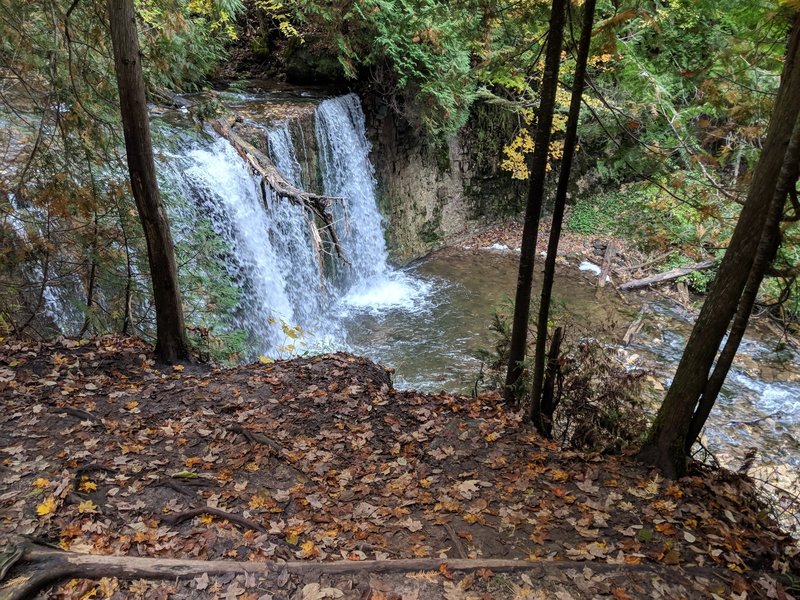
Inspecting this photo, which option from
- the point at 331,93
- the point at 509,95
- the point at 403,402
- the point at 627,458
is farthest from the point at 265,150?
the point at 509,95

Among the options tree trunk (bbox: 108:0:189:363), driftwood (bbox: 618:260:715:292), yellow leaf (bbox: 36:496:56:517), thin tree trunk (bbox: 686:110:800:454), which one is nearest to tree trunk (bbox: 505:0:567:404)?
thin tree trunk (bbox: 686:110:800:454)

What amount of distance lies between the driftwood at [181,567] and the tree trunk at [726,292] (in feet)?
3.85

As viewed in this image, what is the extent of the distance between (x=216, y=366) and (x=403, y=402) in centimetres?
244

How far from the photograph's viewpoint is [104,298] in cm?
670

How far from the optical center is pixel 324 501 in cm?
396

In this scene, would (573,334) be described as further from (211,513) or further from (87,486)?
(87,486)

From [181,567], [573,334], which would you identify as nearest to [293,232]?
[573,334]

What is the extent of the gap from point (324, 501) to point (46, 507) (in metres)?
1.84

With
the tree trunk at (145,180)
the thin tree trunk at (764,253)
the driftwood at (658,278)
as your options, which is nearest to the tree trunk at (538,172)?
the thin tree trunk at (764,253)

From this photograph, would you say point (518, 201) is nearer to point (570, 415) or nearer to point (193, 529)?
point (570, 415)

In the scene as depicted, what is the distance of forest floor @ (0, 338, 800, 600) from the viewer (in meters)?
2.96

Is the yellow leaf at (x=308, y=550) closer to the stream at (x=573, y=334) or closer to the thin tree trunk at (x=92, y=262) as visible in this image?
the stream at (x=573, y=334)

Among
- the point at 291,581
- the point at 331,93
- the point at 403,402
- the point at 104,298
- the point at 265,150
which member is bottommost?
the point at 403,402

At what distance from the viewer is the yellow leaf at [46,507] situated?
3094 mm
